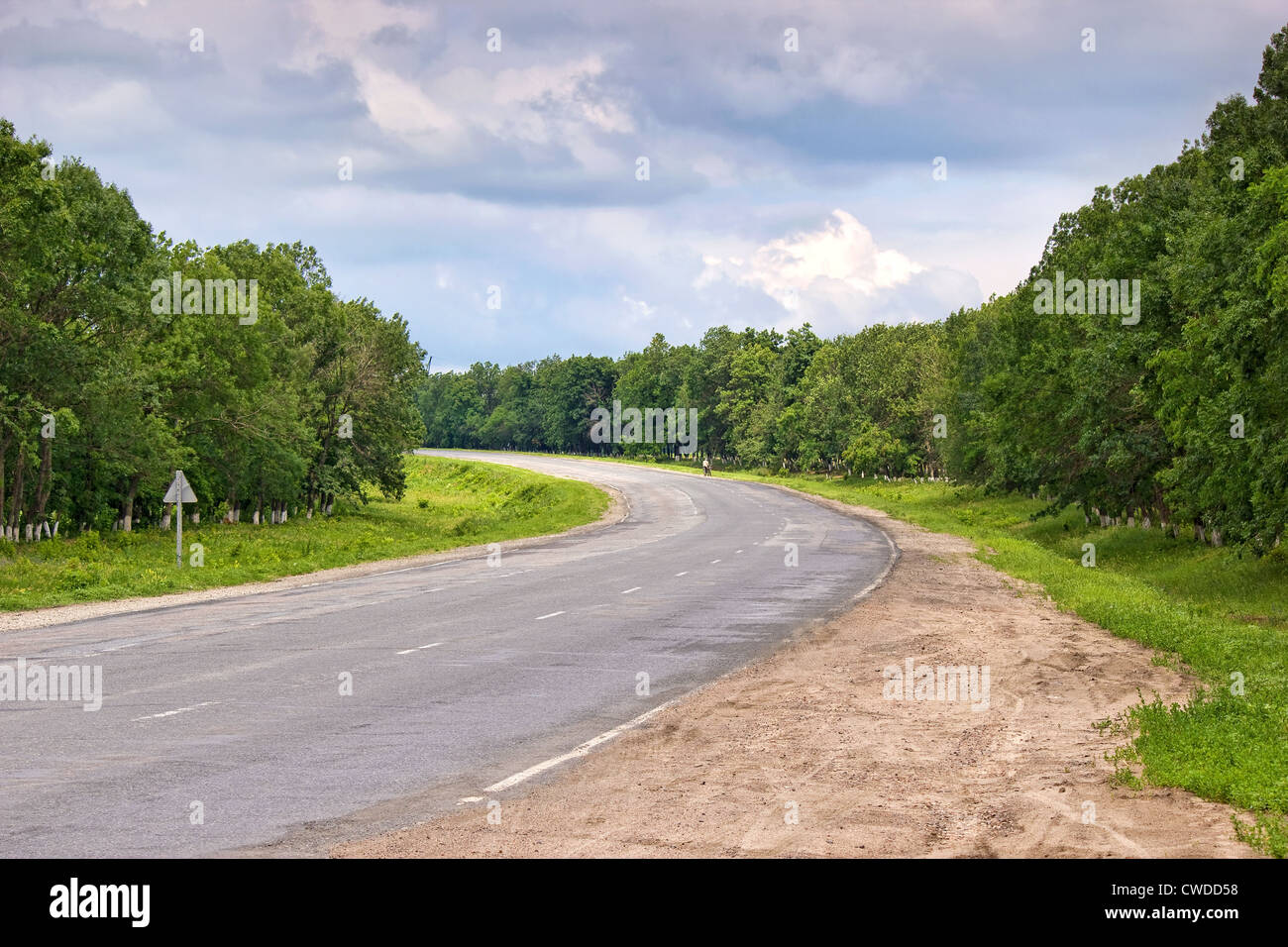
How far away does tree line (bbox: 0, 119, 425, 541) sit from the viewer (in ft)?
124

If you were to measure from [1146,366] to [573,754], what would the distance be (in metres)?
27.8

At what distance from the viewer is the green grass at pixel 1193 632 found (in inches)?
362

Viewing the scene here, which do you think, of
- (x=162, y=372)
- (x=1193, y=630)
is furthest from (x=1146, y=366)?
→ (x=162, y=372)

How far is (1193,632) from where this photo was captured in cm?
1934

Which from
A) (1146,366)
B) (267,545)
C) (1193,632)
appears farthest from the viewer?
(267,545)

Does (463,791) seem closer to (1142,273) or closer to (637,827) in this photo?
(637,827)

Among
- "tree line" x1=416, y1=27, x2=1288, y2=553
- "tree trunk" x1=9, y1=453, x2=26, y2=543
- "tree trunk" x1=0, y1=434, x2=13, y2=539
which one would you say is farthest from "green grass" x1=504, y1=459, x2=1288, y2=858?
"tree trunk" x1=9, y1=453, x2=26, y2=543

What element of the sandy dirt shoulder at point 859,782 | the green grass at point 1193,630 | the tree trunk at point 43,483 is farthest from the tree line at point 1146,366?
the tree trunk at point 43,483

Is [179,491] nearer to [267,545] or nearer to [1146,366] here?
[267,545]

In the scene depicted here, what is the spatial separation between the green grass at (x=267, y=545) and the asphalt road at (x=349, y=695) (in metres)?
3.35

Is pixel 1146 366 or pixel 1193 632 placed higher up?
pixel 1146 366

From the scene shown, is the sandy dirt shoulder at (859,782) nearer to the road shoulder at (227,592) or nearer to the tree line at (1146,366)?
the tree line at (1146,366)
